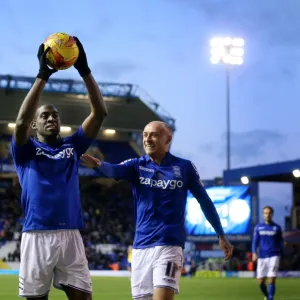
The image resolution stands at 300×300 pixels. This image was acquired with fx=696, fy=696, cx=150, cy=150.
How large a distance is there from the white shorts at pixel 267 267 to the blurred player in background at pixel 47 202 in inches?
434

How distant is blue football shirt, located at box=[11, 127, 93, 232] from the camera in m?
6.08

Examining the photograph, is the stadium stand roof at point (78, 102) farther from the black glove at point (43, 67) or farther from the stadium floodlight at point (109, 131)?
the black glove at point (43, 67)

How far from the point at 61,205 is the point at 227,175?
3950 centimetres

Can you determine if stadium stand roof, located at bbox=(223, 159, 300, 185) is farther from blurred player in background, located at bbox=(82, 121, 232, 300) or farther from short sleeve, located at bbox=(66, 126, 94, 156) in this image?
short sleeve, located at bbox=(66, 126, 94, 156)

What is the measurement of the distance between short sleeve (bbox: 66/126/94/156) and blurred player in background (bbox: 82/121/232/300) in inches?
18.9

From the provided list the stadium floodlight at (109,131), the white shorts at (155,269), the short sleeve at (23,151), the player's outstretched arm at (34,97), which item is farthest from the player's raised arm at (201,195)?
the stadium floodlight at (109,131)

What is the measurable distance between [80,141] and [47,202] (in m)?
0.71

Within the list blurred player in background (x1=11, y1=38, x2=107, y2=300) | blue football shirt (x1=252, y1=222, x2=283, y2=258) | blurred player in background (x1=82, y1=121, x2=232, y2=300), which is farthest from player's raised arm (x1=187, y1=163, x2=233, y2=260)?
blue football shirt (x1=252, y1=222, x2=283, y2=258)

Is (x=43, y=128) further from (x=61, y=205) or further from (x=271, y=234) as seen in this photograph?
(x=271, y=234)

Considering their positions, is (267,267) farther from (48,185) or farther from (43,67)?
(43,67)

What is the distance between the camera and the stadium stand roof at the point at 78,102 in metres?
47.8

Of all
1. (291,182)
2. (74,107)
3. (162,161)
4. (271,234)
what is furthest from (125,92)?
(162,161)

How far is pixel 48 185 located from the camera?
611 cm

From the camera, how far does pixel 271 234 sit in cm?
1683
